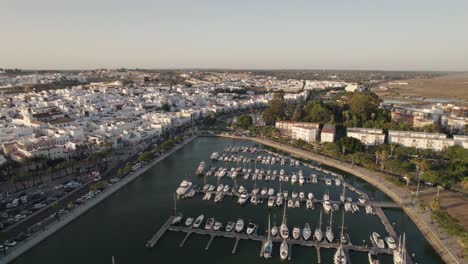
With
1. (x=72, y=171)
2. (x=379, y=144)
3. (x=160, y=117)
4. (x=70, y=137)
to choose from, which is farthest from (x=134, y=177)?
(x=379, y=144)

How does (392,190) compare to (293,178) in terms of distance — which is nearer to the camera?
(392,190)

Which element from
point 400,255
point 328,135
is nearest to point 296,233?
point 400,255

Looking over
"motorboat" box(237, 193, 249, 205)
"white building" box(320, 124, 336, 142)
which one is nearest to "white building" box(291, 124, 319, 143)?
"white building" box(320, 124, 336, 142)

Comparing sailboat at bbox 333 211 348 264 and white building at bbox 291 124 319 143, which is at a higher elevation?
white building at bbox 291 124 319 143

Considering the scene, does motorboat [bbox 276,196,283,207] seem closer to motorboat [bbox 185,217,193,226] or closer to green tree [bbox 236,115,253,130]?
motorboat [bbox 185,217,193,226]

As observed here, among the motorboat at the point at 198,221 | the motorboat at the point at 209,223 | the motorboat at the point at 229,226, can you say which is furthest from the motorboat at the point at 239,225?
the motorboat at the point at 198,221

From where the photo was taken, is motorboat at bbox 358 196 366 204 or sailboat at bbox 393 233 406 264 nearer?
sailboat at bbox 393 233 406 264

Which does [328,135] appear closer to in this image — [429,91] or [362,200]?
[362,200]
